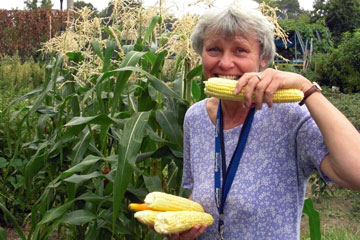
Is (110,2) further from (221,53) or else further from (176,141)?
(221,53)

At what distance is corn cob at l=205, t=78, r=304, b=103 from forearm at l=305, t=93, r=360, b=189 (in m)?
0.05

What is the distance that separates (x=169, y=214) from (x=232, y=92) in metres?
0.44

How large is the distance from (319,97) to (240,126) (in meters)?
0.38

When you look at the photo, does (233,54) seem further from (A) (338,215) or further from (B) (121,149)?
(A) (338,215)

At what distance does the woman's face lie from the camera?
1.65 meters

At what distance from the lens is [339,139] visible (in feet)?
4.41

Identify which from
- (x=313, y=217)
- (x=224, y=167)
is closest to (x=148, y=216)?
(x=224, y=167)

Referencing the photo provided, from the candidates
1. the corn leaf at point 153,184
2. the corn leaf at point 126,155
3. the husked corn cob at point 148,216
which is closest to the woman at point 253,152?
the husked corn cob at point 148,216

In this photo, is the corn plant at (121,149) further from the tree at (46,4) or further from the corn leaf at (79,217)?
the tree at (46,4)

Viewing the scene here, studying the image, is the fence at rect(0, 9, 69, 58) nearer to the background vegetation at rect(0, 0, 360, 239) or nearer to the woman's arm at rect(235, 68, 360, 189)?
the background vegetation at rect(0, 0, 360, 239)

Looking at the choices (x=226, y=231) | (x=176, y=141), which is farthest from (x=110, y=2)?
(x=226, y=231)

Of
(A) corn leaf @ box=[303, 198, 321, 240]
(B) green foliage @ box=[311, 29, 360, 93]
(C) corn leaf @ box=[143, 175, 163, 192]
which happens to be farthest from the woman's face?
(B) green foliage @ box=[311, 29, 360, 93]

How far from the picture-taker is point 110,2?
319 centimetres

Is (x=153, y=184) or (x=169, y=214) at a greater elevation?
(x=169, y=214)
